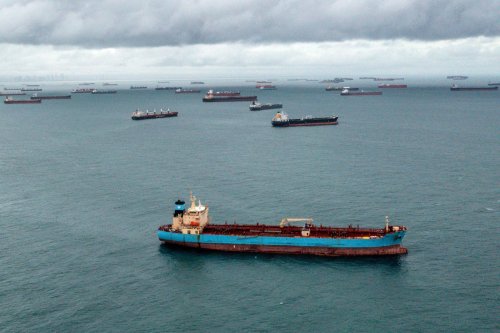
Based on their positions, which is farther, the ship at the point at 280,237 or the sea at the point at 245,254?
the ship at the point at 280,237

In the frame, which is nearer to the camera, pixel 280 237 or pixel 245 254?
pixel 280 237

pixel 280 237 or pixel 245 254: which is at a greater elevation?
pixel 280 237

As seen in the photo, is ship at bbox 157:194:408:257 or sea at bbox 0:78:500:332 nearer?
sea at bbox 0:78:500:332

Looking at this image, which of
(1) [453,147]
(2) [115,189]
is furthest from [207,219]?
(1) [453,147]
